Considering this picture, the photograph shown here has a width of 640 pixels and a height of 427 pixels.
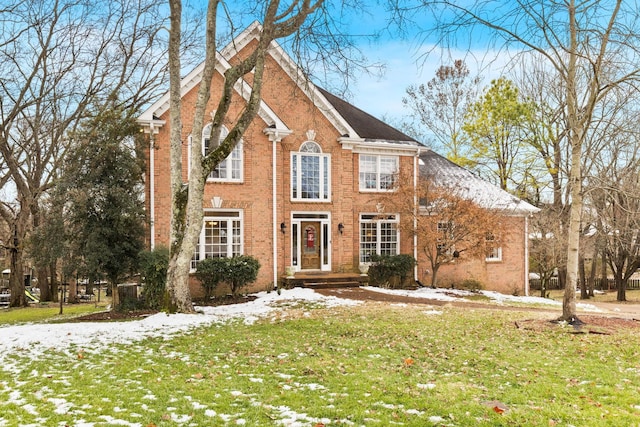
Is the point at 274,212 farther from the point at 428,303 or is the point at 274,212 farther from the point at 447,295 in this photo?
the point at 447,295

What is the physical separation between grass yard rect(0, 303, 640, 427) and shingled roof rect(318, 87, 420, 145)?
12.4 meters

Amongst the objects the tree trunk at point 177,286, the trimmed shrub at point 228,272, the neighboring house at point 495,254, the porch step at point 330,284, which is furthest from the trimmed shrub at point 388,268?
the tree trunk at point 177,286

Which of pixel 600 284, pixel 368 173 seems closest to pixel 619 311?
pixel 368 173

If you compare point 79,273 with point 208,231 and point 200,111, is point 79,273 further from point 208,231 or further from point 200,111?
point 200,111

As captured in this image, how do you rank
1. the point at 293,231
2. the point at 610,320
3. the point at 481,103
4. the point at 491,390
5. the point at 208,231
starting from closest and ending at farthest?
A: the point at 491,390, the point at 610,320, the point at 208,231, the point at 293,231, the point at 481,103

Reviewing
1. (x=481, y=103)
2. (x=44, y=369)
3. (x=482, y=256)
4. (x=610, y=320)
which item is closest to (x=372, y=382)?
(x=44, y=369)

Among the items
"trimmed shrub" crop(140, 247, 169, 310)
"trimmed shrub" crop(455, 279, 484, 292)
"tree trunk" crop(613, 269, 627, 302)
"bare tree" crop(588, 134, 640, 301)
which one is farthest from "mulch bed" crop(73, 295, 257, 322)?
"tree trunk" crop(613, 269, 627, 302)

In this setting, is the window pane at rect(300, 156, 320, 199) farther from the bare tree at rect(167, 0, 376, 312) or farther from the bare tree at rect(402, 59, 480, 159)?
the bare tree at rect(402, 59, 480, 159)

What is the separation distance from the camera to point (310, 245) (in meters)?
19.8

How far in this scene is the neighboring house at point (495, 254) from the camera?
860 inches

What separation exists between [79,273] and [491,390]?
13.6 m

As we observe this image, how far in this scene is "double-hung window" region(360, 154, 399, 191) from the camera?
20.9 meters

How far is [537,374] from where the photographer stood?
678 cm

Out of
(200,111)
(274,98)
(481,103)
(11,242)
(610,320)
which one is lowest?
(610,320)
